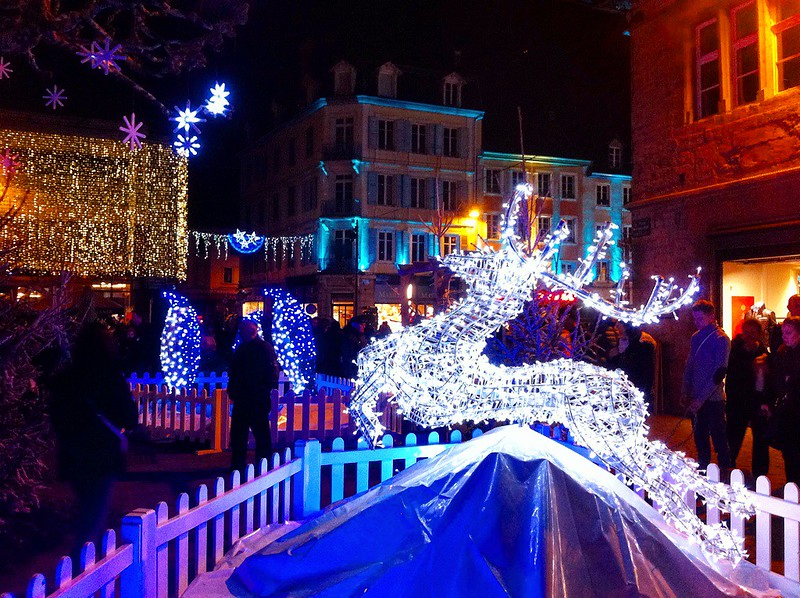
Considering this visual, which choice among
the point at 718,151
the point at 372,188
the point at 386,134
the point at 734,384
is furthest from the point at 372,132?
the point at 734,384

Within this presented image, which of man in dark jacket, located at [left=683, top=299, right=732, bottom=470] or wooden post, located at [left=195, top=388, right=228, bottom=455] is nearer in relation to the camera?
man in dark jacket, located at [left=683, top=299, right=732, bottom=470]

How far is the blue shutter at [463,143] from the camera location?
3747 cm

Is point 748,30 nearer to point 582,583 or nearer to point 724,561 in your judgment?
point 724,561

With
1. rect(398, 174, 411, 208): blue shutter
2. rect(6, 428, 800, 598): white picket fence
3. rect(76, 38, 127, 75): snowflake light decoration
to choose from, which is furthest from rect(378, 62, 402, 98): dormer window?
rect(6, 428, 800, 598): white picket fence

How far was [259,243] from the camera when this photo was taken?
2927 centimetres

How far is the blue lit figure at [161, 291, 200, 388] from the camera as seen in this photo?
9.59 m

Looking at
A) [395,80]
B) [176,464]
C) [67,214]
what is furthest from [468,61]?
[176,464]

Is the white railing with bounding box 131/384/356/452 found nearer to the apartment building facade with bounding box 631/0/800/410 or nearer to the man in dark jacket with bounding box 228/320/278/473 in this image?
the man in dark jacket with bounding box 228/320/278/473

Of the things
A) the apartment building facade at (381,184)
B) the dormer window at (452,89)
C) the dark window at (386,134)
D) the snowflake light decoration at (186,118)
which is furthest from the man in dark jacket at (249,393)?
the dormer window at (452,89)

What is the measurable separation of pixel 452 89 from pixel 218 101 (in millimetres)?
33254

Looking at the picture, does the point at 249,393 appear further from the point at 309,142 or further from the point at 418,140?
the point at 309,142

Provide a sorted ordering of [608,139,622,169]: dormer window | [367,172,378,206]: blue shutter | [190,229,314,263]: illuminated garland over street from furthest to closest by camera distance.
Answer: [608,139,622,169]: dormer window, [367,172,378,206]: blue shutter, [190,229,314,263]: illuminated garland over street

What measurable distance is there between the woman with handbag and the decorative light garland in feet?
59.3

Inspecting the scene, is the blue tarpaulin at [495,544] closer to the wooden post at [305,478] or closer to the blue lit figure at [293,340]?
the wooden post at [305,478]
